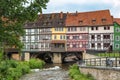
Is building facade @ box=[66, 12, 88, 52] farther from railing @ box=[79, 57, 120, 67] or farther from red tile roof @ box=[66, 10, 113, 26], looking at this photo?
railing @ box=[79, 57, 120, 67]

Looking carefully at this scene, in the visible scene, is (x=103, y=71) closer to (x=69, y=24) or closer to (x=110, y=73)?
(x=110, y=73)

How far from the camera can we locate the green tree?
12.2m

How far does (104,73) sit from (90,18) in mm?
44308

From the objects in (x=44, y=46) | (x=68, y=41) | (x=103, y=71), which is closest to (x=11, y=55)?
(x=44, y=46)

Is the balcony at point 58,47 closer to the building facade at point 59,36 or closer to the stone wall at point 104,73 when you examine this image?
the building facade at point 59,36

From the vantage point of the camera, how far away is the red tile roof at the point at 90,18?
2761 inches

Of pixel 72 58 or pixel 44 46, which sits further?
pixel 72 58

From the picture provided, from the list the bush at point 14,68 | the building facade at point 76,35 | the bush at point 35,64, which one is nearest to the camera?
the bush at point 14,68

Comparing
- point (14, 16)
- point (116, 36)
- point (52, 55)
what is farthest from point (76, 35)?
point (14, 16)

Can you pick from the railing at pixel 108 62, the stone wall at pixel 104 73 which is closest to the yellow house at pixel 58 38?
the railing at pixel 108 62

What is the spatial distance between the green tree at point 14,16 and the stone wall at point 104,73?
48.7ft

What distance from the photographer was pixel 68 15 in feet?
249

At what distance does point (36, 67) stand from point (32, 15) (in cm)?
4693

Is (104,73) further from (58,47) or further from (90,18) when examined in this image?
(58,47)
